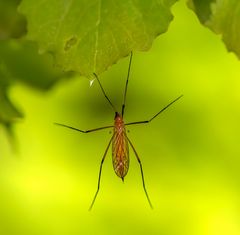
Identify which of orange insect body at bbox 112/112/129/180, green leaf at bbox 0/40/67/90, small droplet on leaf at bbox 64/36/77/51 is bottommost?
orange insect body at bbox 112/112/129/180

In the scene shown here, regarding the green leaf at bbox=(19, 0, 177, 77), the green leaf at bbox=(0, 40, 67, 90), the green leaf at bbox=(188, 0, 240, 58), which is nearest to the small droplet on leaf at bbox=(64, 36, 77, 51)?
the green leaf at bbox=(19, 0, 177, 77)

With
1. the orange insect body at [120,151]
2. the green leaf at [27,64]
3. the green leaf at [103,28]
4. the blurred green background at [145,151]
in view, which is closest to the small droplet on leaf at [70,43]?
the green leaf at [103,28]

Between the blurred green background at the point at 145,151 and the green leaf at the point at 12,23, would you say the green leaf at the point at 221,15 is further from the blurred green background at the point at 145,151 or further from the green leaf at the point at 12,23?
the blurred green background at the point at 145,151

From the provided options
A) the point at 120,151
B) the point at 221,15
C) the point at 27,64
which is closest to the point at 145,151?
the point at 27,64

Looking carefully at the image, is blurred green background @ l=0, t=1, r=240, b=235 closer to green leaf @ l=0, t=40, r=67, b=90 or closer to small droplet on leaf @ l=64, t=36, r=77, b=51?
green leaf @ l=0, t=40, r=67, b=90

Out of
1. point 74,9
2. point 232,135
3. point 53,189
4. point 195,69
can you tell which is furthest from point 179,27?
point 74,9
